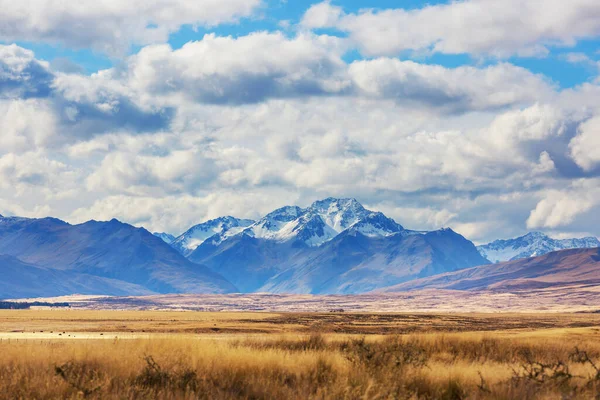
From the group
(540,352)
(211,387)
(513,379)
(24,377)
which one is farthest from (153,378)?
(540,352)

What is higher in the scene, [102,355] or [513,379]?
[102,355]

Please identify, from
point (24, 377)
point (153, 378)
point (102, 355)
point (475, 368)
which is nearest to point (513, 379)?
point (475, 368)

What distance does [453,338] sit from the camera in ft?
110

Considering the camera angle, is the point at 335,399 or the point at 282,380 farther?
the point at 282,380

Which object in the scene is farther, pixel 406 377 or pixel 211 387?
pixel 406 377

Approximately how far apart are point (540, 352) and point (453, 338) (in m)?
3.88

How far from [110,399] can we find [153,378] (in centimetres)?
233

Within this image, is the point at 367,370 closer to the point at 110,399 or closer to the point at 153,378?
the point at 153,378

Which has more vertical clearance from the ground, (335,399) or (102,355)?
(102,355)

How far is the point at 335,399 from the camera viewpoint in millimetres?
19500

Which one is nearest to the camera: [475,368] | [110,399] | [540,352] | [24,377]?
[110,399]

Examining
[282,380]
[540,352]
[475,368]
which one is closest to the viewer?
[282,380]

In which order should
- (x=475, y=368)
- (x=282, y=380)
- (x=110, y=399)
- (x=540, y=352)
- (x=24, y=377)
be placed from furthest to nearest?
(x=540, y=352)
(x=475, y=368)
(x=282, y=380)
(x=24, y=377)
(x=110, y=399)

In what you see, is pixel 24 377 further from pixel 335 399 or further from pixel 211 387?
pixel 335 399
